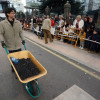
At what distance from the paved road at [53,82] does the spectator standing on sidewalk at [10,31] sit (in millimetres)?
1111

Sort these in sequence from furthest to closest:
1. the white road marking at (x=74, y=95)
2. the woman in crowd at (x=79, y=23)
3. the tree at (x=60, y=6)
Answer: the tree at (x=60, y=6) < the woman in crowd at (x=79, y=23) < the white road marking at (x=74, y=95)

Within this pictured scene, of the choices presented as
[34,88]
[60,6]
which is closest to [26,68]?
[34,88]

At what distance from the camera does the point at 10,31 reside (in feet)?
10.1

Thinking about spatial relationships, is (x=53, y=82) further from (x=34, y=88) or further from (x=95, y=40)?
(x=95, y=40)

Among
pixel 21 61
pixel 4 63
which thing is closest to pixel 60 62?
pixel 21 61

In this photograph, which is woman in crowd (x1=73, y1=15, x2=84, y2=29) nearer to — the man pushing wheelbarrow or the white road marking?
the man pushing wheelbarrow

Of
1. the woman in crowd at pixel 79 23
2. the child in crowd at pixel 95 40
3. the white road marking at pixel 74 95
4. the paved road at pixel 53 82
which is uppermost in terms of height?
the woman in crowd at pixel 79 23

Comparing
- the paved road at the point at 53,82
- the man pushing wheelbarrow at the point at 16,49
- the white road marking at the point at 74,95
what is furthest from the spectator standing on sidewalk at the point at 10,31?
the white road marking at the point at 74,95

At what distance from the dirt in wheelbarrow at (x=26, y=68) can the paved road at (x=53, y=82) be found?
71 centimetres

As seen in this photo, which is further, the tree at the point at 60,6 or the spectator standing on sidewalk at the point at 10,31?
the tree at the point at 60,6

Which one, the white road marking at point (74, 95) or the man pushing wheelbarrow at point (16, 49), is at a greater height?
the man pushing wheelbarrow at point (16, 49)

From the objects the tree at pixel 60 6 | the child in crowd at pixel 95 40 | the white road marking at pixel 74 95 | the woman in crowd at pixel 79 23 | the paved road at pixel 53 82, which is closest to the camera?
the white road marking at pixel 74 95

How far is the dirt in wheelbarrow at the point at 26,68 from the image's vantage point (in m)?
2.52

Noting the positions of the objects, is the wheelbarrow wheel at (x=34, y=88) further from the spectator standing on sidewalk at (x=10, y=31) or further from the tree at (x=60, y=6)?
the tree at (x=60, y=6)
